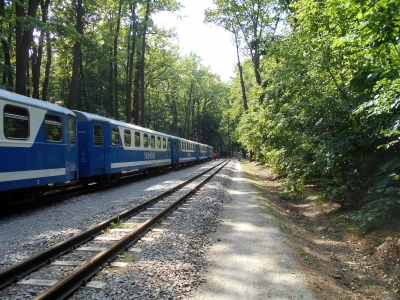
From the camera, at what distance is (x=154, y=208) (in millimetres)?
8375

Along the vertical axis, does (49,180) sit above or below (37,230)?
above

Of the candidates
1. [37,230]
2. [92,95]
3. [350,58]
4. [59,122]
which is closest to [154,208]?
[37,230]

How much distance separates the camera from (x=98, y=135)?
40.4ft

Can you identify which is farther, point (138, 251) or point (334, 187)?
point (334, 187)

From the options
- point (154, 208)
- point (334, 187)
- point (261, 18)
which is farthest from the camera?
point (261, 18)

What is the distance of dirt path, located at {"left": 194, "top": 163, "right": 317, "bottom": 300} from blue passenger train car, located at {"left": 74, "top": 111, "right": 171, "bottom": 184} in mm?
6704

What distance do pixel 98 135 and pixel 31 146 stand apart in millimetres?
4436

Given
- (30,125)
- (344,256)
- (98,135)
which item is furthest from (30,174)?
(344,256)

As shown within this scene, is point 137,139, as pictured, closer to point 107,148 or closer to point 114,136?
point 114,136

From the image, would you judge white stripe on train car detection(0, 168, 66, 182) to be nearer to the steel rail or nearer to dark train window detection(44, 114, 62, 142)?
dark train window detection(44, 114, 62, 142)

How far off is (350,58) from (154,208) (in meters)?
6.24

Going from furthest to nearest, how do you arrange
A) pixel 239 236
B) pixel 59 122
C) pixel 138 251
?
pixel 59 122
pixel 239 236
pixel 138 251

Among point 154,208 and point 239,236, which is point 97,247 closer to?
point 239,236

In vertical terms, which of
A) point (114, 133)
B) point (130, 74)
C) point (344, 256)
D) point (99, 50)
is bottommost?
point (344, 256)
